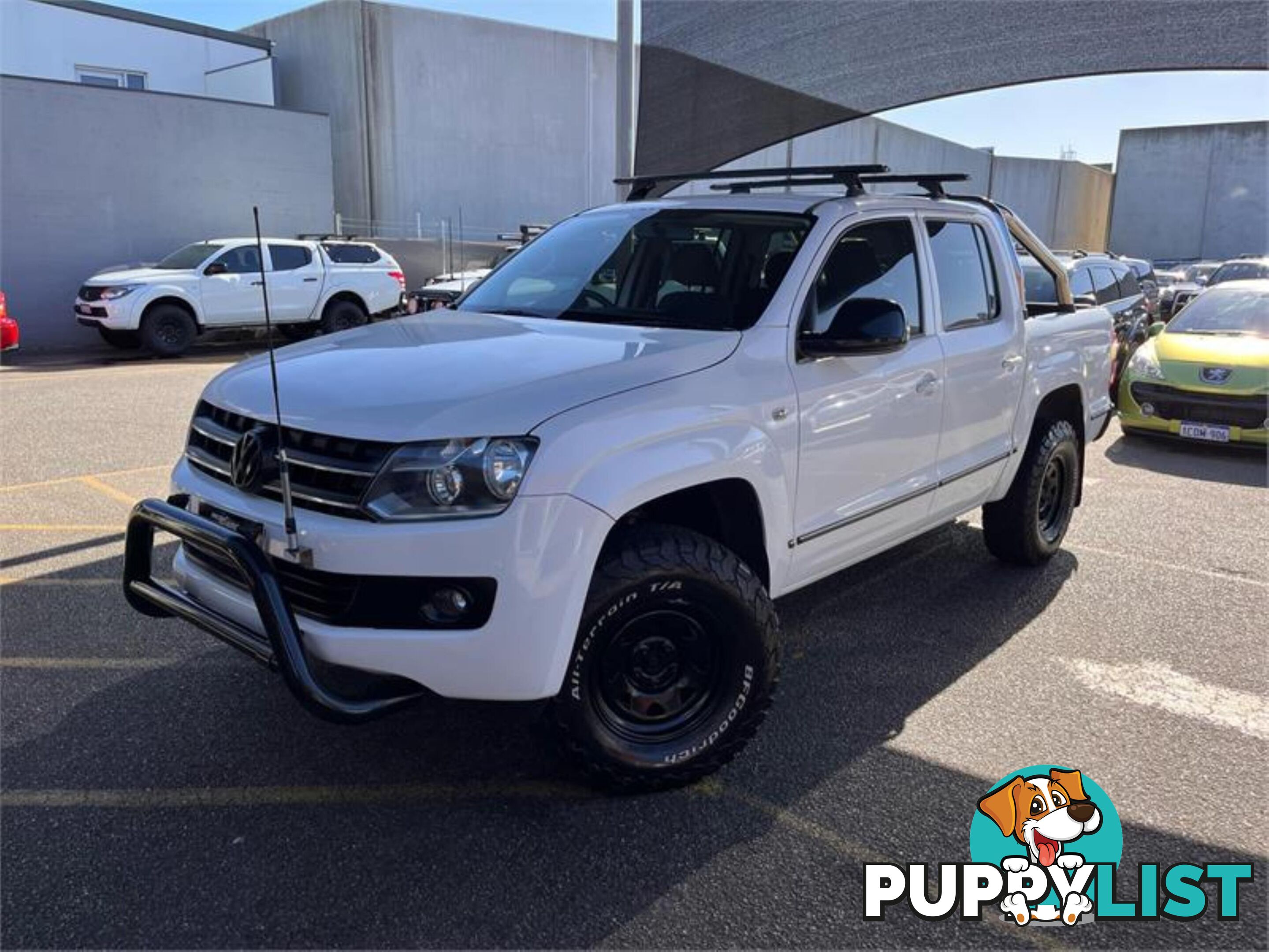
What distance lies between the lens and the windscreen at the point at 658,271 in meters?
3.77

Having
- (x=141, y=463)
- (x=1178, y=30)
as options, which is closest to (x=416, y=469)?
(x=141, y=463)

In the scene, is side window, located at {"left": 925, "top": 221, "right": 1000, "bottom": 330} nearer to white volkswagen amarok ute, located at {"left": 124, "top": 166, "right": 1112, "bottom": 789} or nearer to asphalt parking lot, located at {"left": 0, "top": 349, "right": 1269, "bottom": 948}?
white volkswagen amarok ute, located at {"left": 124, "top": 166, "right": 1112, "bottom": 789}

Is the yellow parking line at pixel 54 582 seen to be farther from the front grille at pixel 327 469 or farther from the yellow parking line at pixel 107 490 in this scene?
the front grille at pixel 327 469

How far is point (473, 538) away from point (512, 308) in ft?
5.65

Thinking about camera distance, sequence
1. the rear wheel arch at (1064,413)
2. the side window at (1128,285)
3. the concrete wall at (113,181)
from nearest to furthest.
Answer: the rear wheel arch at (1064,413) → the side window at (1128,285) → the concrete wall at (113,181)

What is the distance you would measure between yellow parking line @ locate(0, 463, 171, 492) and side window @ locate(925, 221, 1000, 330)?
5807mm

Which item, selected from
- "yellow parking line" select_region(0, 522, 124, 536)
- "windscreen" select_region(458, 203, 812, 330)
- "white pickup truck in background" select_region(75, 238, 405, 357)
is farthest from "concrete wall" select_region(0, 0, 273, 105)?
"windscreen" select_region(458, 203, 812, 330)

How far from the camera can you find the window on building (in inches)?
906

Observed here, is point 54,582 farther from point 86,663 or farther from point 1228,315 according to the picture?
point 1228,315

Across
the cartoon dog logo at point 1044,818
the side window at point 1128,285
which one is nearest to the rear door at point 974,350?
the cartoon dog logo at point 1044,818

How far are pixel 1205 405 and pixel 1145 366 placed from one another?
76 centimetres

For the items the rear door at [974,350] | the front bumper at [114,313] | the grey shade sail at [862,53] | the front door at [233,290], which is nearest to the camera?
the rear door at [974,350]

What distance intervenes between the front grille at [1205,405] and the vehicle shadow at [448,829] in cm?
598

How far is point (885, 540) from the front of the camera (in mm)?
4234
